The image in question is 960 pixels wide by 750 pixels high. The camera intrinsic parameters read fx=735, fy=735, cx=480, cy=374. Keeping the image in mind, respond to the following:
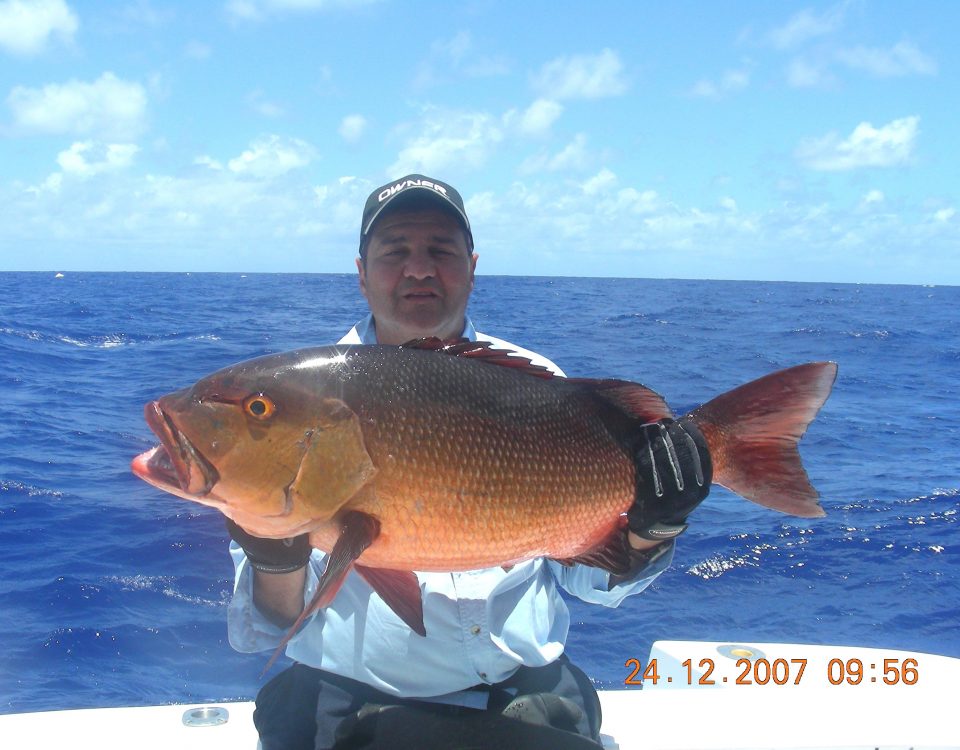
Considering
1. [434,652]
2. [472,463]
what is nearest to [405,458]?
[472,463]

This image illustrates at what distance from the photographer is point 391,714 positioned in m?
2.81

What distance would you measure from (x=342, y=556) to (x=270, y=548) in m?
0.54

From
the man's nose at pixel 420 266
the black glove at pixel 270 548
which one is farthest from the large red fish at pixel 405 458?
the man's nose at pixel 420 266

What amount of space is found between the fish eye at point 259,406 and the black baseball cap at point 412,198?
5.66 feet

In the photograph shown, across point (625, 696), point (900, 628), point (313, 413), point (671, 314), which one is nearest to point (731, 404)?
point (313, 413)

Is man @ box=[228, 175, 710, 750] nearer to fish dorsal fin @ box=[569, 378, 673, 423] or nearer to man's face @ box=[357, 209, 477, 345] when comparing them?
fish dorsal fin @ box=[569, 378, 673, 423]

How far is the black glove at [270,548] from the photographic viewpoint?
2330 millimetres

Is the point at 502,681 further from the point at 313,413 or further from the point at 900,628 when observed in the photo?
the point at 900,628

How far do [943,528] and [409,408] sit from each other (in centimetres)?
844

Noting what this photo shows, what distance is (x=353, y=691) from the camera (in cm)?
296

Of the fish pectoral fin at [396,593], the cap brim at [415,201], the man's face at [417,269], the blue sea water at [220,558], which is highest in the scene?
the cap brim at [415,201]

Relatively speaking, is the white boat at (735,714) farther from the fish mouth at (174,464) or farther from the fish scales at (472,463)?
the fish mouth at (174,464)

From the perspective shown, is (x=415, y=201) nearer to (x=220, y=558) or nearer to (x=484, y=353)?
(x=484, y=353)
